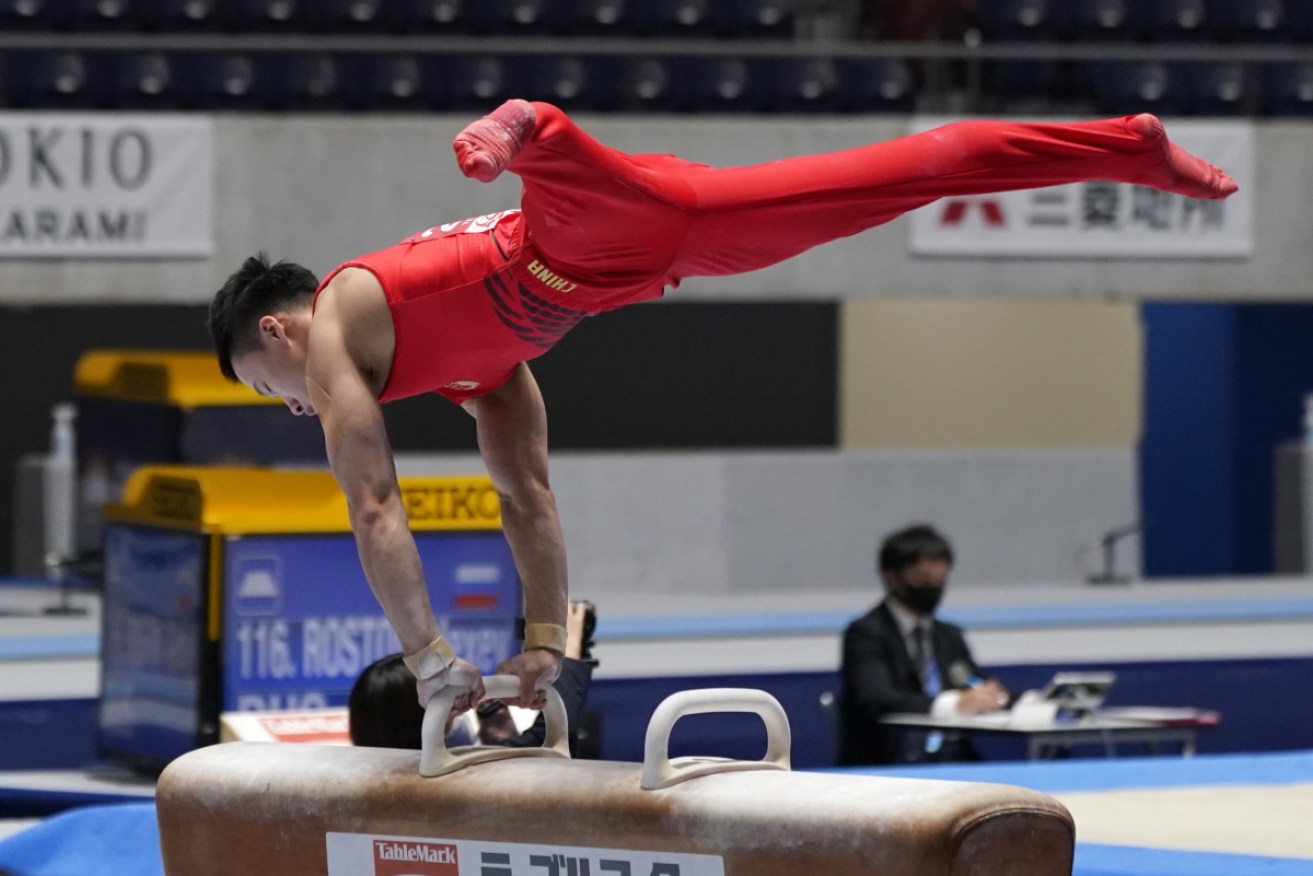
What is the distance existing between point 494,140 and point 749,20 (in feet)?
27.4

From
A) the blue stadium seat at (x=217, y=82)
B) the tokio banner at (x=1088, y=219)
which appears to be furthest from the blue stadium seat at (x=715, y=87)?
the blue stadium seat at (x=217, y=82)

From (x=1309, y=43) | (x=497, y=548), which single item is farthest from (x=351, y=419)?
(x=1309, y=43)

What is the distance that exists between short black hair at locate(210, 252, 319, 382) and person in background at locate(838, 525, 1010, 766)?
3.14m

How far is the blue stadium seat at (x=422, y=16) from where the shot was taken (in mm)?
10508

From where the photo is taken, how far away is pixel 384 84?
33.6 feet

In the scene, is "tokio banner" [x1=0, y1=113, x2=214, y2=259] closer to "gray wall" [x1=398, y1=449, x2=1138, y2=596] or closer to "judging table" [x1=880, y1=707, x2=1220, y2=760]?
"gray wall" [x1=398, y1=449, x2=1138, y2=596]

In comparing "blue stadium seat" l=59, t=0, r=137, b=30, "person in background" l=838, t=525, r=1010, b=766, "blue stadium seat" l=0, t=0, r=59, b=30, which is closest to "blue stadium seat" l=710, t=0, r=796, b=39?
"blue stadium seat" l=59, t=0, r=137, b=30

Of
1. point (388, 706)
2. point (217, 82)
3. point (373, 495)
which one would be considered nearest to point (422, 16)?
point (217, 82)

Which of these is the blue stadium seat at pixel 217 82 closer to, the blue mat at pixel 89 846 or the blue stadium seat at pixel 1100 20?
the blue stadium seat at pixel 1100 20

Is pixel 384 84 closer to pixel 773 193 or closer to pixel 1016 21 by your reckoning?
pixel 1016 21

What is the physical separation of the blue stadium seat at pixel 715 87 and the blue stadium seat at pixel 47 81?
9.44 feet

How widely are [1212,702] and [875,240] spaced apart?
11.6ft

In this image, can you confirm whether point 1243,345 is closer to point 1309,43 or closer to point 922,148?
point 1309,43

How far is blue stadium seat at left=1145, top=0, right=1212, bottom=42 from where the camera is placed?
11211 millimetres
